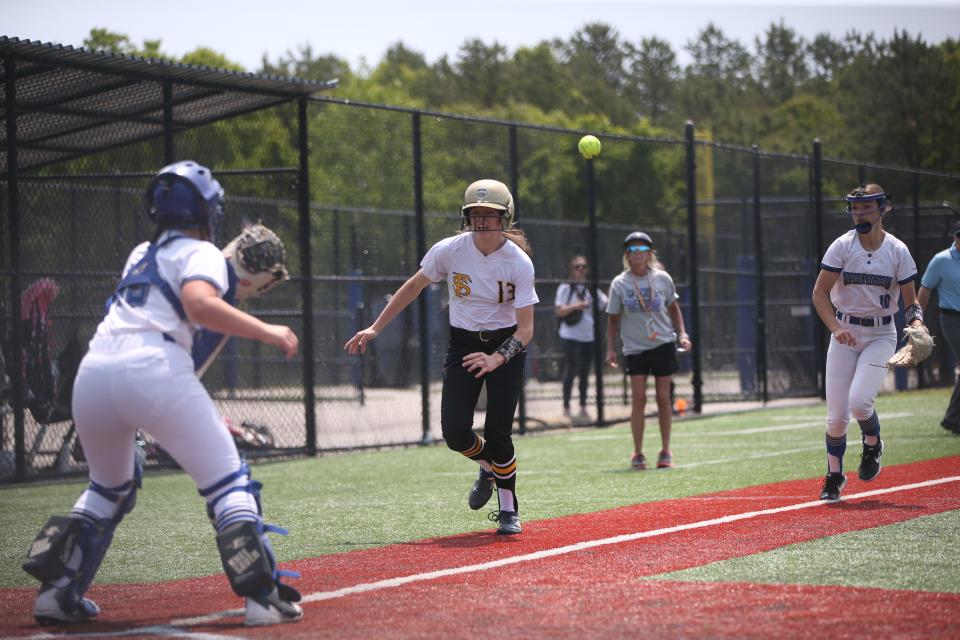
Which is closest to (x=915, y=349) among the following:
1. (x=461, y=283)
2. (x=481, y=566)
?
(x=461, y=283)

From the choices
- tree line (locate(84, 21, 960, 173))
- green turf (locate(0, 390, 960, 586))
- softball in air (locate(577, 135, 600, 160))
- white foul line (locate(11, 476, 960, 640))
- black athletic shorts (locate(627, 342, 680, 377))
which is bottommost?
green turf (locate(0, 390, 960, 586))

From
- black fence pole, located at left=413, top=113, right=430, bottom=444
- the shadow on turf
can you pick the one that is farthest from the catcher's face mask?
black fence pole, located at left=413, top=113, right=430, bottom=444

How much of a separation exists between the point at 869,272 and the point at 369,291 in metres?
15.3

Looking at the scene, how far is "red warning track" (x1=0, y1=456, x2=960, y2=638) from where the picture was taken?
517 cm

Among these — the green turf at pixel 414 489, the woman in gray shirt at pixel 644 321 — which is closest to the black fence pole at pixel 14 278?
the green turf at pixel 414 489

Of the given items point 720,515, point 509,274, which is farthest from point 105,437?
point 720,515

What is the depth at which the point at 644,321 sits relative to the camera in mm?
12797

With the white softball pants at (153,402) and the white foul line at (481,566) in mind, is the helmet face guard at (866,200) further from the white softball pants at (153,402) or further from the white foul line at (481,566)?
the white softball pants at (153,402)

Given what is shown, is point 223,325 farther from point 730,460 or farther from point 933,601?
point 730,460

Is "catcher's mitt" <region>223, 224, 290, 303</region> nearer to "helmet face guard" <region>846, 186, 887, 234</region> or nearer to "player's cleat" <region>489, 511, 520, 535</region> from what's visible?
"player's cleat" <region>489, 511, 520, 535</region>

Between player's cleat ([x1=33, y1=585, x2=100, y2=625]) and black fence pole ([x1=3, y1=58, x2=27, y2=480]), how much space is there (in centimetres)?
747

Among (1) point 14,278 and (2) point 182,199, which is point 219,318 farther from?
(1) point 14,278

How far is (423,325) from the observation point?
16.3 meters

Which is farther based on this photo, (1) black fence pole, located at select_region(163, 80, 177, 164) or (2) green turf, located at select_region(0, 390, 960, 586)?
(1) black fence pole, located at select_region(163, 80, 177, 164)
